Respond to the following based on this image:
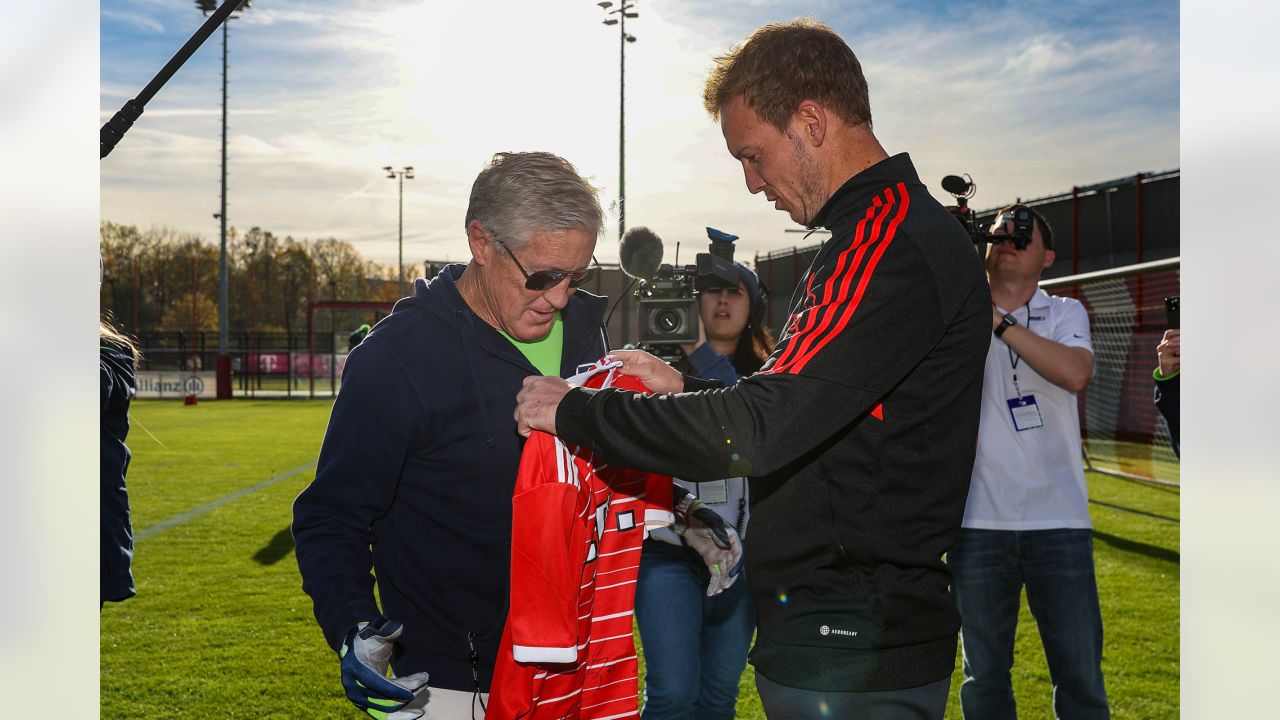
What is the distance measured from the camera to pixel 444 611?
2.05 metres

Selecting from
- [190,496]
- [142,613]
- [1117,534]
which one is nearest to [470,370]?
[142,613]

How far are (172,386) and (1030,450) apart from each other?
32.7 m

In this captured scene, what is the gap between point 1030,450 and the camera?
11.6 feet

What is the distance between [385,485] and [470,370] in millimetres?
303

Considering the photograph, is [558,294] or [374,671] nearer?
[374,671]

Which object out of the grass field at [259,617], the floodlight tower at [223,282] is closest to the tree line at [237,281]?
the floodlight tower at [223,282]

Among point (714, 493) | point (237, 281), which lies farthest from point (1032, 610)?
point (237, 281)

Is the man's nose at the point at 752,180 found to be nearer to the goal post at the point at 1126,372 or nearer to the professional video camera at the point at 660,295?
the professional video camera at the point at 660,295

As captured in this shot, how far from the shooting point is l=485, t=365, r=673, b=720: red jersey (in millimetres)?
1837

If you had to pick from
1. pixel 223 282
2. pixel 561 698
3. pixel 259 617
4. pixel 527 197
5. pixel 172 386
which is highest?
pixel 223 282

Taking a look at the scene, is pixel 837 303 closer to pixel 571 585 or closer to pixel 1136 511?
pixel 571 585

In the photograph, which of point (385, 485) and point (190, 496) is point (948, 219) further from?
point (190, 496)
